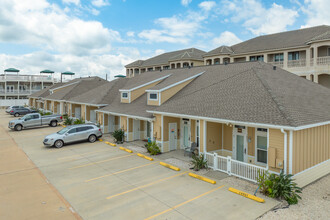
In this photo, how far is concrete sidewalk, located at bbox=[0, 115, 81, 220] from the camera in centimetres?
871

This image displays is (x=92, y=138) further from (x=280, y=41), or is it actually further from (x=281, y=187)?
(x=280, y=41)

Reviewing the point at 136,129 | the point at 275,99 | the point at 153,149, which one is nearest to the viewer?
the point at 275,99

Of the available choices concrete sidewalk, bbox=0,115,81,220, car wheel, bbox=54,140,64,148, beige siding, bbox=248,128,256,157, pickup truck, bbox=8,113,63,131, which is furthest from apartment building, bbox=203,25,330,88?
pickup truck, bbox=8,113,63,131

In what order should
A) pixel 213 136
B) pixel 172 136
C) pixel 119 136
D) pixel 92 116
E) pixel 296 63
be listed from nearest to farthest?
pixel 213 136 → pixel 172 136 → pixel 119 136 → pixel 296 63 → pixel 92 116

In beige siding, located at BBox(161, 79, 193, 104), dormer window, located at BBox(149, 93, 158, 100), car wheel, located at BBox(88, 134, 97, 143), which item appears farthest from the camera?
car wheel, located at BBox(88, 134, 97, 143)

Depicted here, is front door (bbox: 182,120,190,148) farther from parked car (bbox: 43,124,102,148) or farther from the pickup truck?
the pickup truck

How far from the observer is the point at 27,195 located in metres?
10.4

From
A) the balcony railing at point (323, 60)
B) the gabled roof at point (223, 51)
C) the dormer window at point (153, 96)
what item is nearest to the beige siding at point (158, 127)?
the dormer window at point (153, 96)

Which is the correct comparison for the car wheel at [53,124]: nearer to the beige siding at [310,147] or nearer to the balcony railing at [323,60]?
the beige siding at [310,147]

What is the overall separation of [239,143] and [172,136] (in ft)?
17.5

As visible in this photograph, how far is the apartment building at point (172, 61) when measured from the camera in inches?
1679

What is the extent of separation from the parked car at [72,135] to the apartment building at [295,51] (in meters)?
14.4

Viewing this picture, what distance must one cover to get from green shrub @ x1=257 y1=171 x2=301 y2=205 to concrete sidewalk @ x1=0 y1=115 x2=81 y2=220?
7.70 meters

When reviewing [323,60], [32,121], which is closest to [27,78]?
[32,121]
